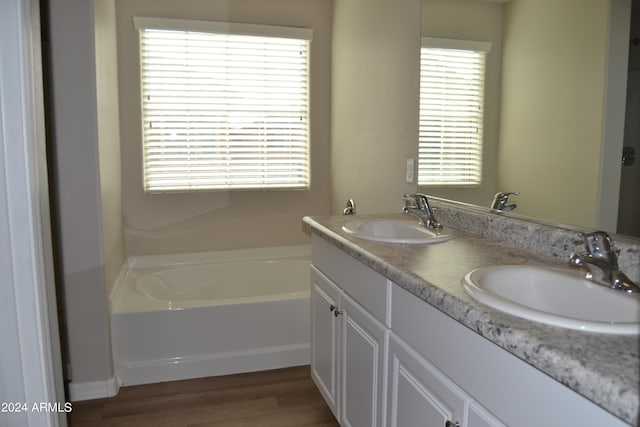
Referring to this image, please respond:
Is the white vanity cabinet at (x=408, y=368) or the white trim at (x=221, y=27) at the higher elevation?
the white trim at (x=221, y=27)

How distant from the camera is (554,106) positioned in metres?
1.60

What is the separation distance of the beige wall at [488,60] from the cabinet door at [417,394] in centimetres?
80

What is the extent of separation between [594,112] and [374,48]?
1.79 m

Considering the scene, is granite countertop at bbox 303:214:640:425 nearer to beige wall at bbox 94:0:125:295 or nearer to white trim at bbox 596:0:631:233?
white trim at bbox 596:0:631:233

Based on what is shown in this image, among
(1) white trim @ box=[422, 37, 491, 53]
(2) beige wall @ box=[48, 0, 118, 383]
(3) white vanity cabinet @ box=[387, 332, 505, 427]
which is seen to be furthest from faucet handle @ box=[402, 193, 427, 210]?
(2) beige wall @ box=[48, 0, 118, 383]

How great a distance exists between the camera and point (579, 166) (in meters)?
1.52

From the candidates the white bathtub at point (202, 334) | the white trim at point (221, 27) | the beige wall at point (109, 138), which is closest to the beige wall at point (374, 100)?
the white trim at point (221, 27)

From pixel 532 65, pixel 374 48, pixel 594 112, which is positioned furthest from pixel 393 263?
pixel 374 48

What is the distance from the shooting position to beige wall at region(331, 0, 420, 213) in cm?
263

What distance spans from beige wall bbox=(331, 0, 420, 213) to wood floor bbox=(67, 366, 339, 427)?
1.17 metres

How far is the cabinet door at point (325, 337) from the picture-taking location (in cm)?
211

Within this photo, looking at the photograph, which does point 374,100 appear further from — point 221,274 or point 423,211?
point 221,274

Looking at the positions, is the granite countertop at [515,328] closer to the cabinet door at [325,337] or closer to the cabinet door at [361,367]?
the cabinet door at [361,367]

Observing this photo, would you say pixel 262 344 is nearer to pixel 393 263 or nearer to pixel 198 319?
pixel 198 319
